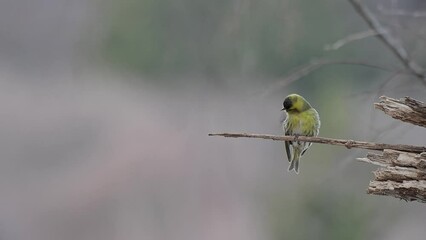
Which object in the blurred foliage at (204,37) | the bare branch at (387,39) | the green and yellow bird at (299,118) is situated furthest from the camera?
the blurred foliage at (204,37)

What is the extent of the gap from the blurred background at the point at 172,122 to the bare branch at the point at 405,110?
0.79 m

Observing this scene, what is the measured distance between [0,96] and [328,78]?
0.71m

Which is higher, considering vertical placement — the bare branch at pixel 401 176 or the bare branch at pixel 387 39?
the bare branch at pixel 387 39

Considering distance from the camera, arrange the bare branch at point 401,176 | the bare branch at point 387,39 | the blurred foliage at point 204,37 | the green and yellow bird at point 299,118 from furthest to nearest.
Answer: the blurred foliage at point 204,37 < the bare branch at point 387,39 < the green and yellow bird at point 299,118 < the bare branch at point 401,176

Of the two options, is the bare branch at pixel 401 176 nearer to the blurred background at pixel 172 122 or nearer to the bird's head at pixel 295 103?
the bird's head at pixel 295 103

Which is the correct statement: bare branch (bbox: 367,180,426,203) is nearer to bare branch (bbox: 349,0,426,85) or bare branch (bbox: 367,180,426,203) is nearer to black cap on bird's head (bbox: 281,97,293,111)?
black cap on bird's head (bbox: 281,97,293,111)

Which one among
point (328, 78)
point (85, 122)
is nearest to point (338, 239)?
point (328, 78)

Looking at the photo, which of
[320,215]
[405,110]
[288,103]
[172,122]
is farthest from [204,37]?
[405,110]

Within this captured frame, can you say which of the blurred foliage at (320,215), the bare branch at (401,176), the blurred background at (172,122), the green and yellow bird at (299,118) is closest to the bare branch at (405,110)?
the bare branch at (401,176)

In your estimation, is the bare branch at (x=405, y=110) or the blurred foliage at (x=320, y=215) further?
the blurred foliage at (x=320, y=215)

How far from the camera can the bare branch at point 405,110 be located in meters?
0.67

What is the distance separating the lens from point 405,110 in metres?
0.67

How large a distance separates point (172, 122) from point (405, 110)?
0.93 m

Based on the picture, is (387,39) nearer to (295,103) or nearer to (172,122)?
(295,103)
